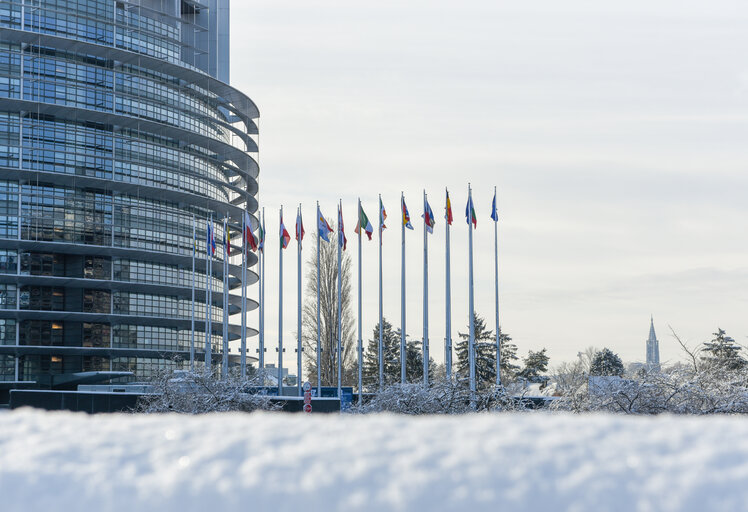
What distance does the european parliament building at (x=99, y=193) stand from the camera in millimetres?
72812

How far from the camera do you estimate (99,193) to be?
251 ft

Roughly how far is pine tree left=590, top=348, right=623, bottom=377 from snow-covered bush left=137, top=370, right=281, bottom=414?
55571 mm

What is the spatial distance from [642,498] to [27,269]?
77091mm

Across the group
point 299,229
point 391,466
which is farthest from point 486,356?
point 391,466

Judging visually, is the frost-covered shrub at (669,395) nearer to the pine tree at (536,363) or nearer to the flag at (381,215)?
the flag at (381,215)

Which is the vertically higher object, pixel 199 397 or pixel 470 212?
pixel 470 212

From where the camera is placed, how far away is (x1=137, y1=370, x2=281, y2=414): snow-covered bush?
2845cm

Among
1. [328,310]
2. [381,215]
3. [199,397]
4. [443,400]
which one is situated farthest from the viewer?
[328,310]

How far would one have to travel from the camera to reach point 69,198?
7475 centimetres

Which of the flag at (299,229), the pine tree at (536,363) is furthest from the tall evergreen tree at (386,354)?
the flag at (299,229)

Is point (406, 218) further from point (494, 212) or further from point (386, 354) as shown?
point (386, 354)

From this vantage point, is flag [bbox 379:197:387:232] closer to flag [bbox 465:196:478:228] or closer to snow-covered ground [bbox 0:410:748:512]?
flag [bbox 465:196:478:228]

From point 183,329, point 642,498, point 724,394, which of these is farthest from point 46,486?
point 183,329

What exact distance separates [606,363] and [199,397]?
62524mm
